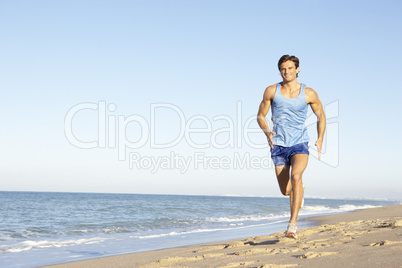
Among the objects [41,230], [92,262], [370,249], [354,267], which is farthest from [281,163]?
[41,230]

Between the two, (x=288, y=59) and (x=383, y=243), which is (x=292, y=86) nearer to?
(x=288, y=59)

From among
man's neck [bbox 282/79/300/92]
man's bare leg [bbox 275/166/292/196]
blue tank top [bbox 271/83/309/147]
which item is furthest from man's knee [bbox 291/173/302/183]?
man's neck [bbox 282/79/300/92]

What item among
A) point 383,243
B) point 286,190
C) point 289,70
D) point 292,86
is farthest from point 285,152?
point 383,243

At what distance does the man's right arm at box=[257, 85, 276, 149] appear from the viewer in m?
4.54

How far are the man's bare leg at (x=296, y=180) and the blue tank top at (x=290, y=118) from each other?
0.58ft

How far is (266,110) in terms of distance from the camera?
4.59 meters

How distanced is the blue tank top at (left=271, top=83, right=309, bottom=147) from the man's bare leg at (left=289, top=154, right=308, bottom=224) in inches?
6.9

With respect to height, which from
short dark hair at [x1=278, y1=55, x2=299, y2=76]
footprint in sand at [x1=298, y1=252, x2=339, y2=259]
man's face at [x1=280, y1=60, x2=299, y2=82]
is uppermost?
short dark hair at [x1=278, y1=55, x2=299, y2=76]

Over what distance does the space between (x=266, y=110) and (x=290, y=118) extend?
0.28 metres

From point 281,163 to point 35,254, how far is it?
16.6ft

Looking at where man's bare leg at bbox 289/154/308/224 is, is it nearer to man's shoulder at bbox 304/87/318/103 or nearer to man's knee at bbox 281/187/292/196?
man's knee at bbox 281/187/292/196

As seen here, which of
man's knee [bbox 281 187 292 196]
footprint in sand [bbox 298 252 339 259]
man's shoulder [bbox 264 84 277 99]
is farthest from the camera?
man's knee [bbox 281 187 292 196]

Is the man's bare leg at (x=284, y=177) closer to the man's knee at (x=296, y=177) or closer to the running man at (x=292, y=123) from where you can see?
the running man at (x=292, y=123)

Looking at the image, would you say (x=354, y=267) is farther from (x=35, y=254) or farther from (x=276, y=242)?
(x=35, y=254)
